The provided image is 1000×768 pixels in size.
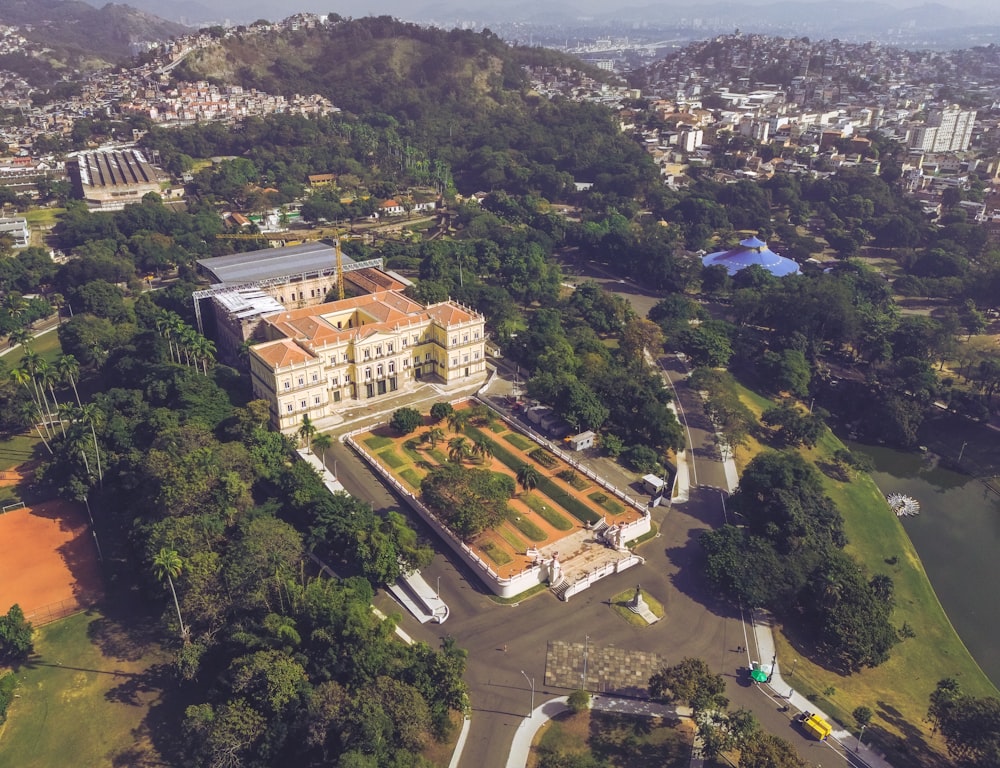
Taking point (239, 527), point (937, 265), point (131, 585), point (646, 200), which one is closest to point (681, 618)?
point (239, 527)

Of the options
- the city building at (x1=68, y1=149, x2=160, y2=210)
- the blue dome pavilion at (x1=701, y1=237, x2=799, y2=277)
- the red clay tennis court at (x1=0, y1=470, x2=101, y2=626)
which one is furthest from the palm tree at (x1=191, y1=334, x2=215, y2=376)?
the city building at (x1=68, y1=149, x2=160, y2=210)

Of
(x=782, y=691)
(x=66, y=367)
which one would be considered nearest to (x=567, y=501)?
(x=782, y=691)

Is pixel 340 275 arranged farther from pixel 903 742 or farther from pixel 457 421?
pixel 903 742

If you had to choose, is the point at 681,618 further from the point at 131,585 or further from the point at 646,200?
the point at 646,200

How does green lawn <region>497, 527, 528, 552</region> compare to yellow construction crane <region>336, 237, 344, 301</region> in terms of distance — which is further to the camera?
yellow construction crane <region>336, 237, 344, 301</region>

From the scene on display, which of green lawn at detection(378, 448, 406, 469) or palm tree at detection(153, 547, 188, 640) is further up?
palm tree at detection(153, 547, 188, 640)

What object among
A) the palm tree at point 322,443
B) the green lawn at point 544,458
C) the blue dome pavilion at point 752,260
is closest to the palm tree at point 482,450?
the green lawn at point 544,458

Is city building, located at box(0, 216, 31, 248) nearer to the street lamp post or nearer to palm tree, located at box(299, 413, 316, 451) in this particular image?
palm tree, located at box(299, 413, 316, 451)
